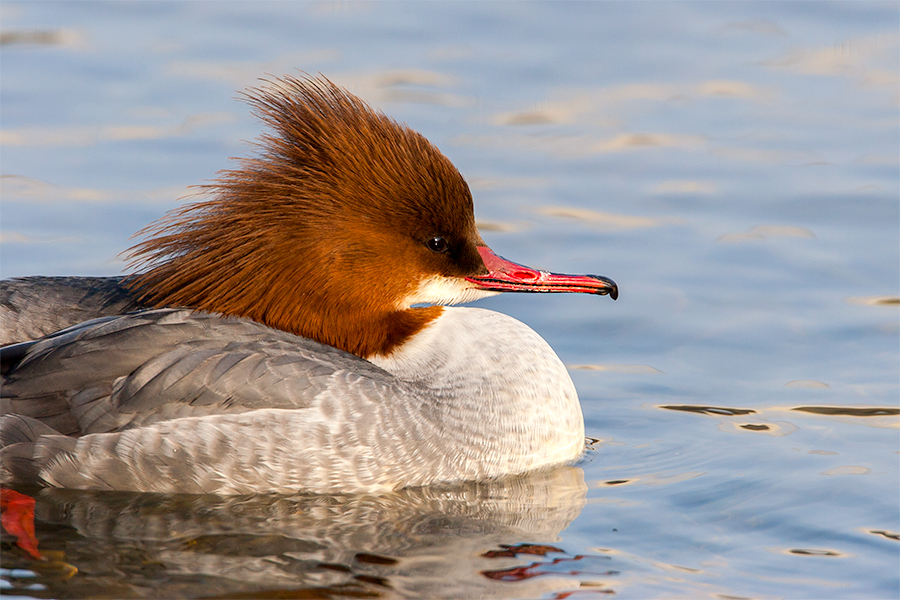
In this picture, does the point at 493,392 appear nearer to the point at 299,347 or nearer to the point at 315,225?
the point at 299,347

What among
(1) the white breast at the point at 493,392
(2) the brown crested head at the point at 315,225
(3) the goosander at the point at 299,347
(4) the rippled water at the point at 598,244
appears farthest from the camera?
(1) the white breast at the point at 493,392

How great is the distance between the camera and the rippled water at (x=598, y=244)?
5.74 m

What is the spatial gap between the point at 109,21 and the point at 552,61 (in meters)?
3.93

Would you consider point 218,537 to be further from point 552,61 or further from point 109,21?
point 109,21

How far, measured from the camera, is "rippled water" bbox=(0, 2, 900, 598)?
574cm

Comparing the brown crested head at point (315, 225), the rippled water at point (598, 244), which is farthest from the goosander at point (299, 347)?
the rippled water at point (598, 244)

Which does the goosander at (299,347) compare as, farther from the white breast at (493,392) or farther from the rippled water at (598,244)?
the rippled water at (598,244)

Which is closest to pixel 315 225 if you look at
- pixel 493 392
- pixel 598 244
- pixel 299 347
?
pixel 299 347

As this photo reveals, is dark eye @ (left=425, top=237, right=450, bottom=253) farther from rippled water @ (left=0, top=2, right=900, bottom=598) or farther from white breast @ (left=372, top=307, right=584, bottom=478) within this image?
rippled water @ (left=0, top=2, right=900, bottom=598)

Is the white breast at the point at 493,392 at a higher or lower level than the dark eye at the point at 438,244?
lower

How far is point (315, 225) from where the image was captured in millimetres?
6191

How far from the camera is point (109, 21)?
1157cm

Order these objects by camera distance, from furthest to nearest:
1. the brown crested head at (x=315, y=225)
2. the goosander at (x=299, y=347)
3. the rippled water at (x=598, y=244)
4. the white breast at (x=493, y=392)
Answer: the white breast at (x=493, y=392) < the brown crested head at (x=315, y=225) < the goosander at (x=299, y=347) < the rippled water at (x=598, y=244)

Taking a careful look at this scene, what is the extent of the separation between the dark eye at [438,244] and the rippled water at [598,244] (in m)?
1.21
